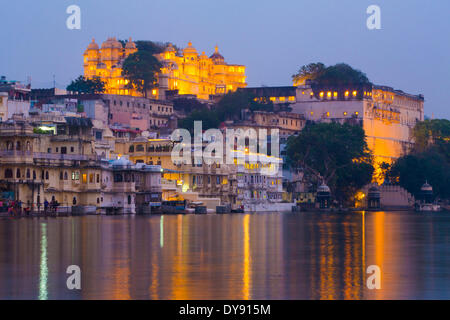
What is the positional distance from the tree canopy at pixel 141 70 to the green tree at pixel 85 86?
11.0 meters

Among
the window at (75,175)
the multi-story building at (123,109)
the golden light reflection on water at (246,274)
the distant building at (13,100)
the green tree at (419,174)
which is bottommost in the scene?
the golden light reflection on water at (246,274)

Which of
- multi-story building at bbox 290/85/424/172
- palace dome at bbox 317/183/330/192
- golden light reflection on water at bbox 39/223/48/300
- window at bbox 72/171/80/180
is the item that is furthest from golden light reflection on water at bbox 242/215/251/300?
multi-story building at bbox 290/85/424/172

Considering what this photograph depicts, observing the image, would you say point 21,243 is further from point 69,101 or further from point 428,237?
point 69,101

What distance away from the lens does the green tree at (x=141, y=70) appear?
177875mm

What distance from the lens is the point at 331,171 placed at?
13975cm

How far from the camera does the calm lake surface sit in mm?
25469

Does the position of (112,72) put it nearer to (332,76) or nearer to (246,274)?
(332,76)

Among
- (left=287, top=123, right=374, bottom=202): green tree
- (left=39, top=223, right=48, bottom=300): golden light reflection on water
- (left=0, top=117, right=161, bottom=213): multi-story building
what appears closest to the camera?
(left=39, top=223, right=48, bottom=300): golden light reflection on water

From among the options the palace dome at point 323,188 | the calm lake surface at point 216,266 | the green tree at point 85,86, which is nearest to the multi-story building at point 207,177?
the palace dome at point 323,188

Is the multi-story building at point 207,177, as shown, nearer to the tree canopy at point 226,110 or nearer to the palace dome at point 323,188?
the palace dome at point 323,188

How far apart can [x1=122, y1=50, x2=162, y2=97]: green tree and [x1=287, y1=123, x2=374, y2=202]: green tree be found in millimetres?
44098

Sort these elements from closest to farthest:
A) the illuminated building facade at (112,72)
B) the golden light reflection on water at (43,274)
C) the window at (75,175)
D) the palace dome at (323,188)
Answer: the golden light reflection on water at (43,274) → the window at (75,175) → the palace dome at (323,188) → the illuminated building facade at (112,72)

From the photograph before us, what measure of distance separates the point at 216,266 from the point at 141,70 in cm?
14831

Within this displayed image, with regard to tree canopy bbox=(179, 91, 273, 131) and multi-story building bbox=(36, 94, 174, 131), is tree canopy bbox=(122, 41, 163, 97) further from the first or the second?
tree canopy bbox=(179, 91, 273, 131)
